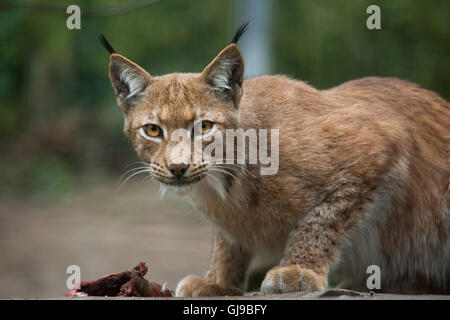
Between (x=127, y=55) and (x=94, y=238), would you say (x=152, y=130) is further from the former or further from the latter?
(x=94, y=238)

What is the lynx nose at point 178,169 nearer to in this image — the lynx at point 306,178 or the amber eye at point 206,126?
A: the lynx at point 306,178

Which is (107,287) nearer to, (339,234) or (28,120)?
(339,234)

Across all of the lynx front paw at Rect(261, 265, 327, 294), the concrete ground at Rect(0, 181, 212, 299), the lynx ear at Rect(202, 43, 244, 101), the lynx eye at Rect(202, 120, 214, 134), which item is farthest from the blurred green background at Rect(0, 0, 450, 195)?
the lynx front paw at Rect(261, 265, 327, 294)

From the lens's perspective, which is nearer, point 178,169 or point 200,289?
point 178,169

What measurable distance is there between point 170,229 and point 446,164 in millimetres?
5189

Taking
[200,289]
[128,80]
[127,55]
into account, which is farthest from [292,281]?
[127,55]

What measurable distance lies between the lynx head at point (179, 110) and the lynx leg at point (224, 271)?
734 millimetres

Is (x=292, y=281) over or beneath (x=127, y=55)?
beneath

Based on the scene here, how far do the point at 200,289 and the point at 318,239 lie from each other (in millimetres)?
864

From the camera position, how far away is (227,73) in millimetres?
3504

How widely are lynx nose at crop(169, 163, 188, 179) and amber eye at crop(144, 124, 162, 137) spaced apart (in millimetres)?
292

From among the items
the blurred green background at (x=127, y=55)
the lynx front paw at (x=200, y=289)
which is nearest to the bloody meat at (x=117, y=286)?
the lynx front paw at (x=200, y=289)

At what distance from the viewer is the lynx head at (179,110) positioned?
3.34m

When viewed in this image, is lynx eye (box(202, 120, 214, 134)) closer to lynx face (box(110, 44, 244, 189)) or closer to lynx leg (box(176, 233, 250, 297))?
lynx face (box(110, 44, 244, 189))
